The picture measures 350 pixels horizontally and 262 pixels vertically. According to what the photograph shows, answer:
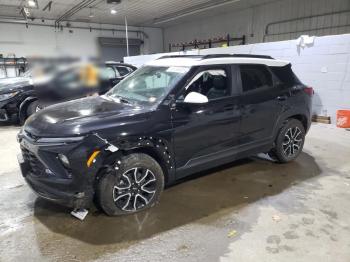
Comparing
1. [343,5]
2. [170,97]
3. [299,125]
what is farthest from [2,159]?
[343,5]

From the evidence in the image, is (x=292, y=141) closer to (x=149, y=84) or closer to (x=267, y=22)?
(x=149, y=84)

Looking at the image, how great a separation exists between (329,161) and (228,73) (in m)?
2.18

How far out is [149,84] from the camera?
3.30m

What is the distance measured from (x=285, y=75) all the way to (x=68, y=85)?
132 inches

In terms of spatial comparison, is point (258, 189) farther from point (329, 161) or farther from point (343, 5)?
point (343, 5)

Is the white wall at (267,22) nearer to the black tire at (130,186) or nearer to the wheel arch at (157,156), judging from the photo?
the wheel arch at (157,156)

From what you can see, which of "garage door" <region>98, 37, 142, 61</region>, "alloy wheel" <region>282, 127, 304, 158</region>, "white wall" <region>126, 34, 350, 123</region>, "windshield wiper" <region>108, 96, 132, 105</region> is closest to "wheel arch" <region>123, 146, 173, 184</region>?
"windshield wiper" <region>108, 96, 132, 105</region>

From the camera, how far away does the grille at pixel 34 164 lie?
2455mm

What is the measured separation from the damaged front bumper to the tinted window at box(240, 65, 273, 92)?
184cm

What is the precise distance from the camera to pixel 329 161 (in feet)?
13.5

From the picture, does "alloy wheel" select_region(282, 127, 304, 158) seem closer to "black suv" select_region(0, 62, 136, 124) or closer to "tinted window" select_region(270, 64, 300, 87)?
"tinted window" select_region(270, 64, 300, 87)

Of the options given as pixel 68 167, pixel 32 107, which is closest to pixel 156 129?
pixel 68 167

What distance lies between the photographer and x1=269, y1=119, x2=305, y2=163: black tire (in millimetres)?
3783

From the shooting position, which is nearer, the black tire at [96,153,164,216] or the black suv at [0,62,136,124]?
the black tire at [96,153,164,216]
